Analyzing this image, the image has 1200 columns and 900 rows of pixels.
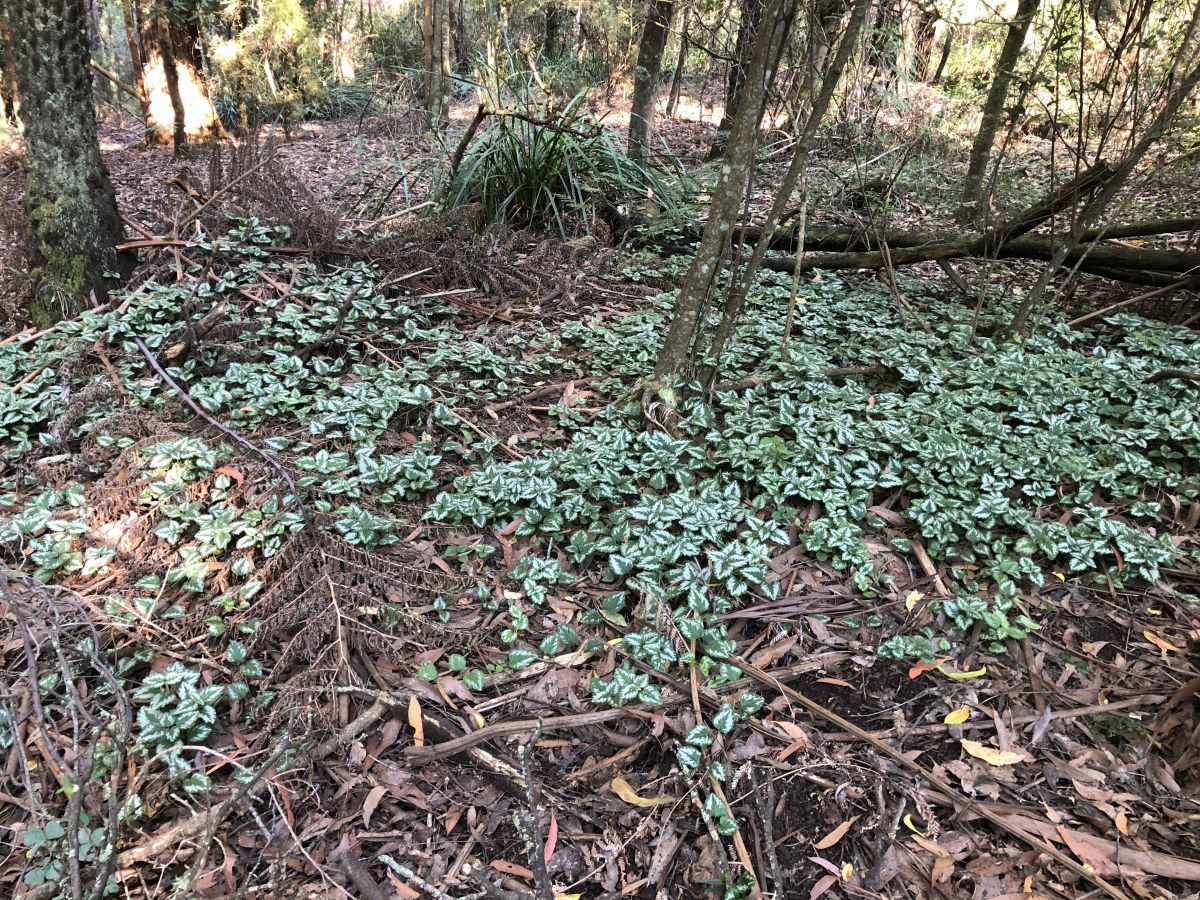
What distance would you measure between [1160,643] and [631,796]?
175cm

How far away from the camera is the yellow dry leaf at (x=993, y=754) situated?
1.84 meters

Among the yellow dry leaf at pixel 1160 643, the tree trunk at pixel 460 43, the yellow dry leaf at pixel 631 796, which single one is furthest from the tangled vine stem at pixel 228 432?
the tree trunk at pixel 460 43

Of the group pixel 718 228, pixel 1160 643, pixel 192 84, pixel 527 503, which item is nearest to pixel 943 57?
pixel 192 84

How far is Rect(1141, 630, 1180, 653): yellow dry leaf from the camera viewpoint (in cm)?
210

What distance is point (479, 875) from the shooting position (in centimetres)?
164

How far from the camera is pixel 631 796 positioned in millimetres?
1793

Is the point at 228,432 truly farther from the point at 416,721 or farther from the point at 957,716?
the point at 957,716

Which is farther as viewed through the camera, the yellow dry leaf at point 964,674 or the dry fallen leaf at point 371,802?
the yellow dry leaf at point 964,674

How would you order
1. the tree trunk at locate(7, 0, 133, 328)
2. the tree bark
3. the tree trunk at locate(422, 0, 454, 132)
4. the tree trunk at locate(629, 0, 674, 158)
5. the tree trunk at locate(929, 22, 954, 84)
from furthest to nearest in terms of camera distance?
the tree trunk at locate(929, 22, 954, 84) < the tree trunk at locate(422, 0, 454, 132) < the tree trunk at locate(629, 0, 674, 158) < the tree trunk at locate(7, 0, 133, 328) < the tree bark

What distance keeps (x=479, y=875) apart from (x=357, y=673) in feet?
2.27

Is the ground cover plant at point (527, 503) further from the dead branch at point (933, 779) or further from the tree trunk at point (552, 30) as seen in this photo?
the tree trunk at point (552, 30)

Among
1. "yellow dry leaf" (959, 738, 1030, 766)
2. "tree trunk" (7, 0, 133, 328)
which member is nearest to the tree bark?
"yellow dry leaf" (959, 738, 1030, 766)

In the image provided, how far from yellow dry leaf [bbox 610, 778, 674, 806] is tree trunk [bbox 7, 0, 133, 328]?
353 cm

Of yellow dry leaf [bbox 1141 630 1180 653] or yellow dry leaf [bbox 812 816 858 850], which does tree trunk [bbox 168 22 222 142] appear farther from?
yellow dry leaf [bbox 1141 630 1180 653]
